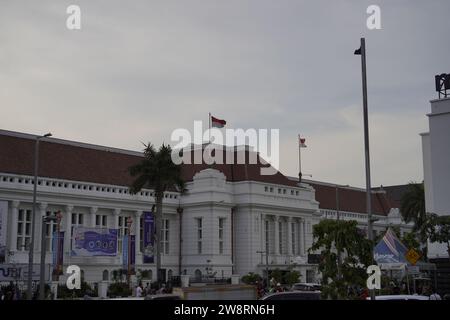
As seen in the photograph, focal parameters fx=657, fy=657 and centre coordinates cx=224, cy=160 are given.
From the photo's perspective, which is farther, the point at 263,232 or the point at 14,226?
the point at 263,232

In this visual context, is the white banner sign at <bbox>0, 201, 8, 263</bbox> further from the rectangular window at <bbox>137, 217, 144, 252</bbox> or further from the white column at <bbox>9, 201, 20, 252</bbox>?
the rectangular window at <bbox>137, 217, 144, 252</bbox>

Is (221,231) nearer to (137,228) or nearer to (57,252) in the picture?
(137,228)

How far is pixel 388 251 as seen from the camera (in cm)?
2492

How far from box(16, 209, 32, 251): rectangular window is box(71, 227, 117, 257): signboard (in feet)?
12.6

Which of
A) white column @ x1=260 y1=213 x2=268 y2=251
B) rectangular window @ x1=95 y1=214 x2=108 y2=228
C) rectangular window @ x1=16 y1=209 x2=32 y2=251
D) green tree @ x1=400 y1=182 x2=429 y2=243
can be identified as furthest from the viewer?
green tree @ x1=400 y1=182 x2=429 y2=243

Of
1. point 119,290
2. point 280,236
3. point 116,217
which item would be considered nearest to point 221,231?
point 280,236

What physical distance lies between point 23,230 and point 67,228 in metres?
3.92

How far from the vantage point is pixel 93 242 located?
52.1 metres

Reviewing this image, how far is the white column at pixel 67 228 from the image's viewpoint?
53.9m

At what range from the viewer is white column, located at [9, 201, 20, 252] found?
50.5 meters

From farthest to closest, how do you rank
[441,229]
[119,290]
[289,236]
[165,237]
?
1. [289,236]
2. [165,237]
3. [119,290]
4. [441,229]

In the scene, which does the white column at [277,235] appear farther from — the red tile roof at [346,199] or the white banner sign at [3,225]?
the white banner sign at [3,225]

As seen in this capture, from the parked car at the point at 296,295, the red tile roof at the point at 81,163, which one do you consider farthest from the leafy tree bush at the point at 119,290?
the parked car at the point at 296,295

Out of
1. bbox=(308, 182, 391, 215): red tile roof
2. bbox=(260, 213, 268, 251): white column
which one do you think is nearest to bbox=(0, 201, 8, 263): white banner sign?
bbox=(260, 213, 268, 251): white column
